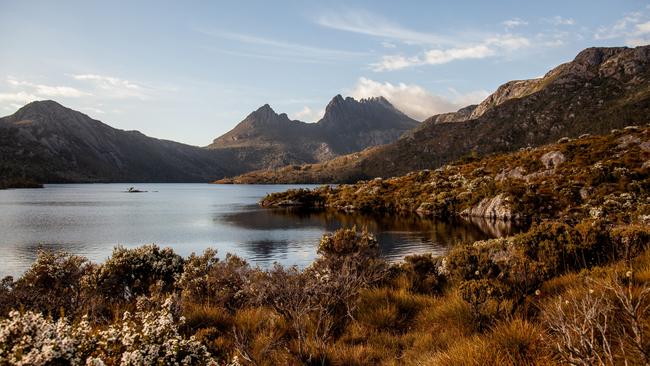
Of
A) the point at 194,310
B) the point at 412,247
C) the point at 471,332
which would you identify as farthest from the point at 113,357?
the point at 412,247

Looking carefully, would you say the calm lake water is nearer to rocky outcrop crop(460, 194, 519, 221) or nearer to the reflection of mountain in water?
the reflection of mountain in water

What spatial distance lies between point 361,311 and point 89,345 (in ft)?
24.2

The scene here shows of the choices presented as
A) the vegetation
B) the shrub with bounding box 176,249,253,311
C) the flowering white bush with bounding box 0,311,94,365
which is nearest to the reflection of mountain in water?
the vegetation

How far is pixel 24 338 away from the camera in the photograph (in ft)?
17.8

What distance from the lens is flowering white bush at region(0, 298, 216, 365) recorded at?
204 inches

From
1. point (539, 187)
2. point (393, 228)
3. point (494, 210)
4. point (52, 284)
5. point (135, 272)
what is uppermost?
point (539, 187)

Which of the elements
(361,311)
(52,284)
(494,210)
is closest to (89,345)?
(361,311)

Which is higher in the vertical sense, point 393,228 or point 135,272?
point 135,272

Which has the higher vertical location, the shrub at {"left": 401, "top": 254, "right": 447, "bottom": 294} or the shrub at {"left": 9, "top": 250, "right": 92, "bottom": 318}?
the shrub at {"left": 9, "top": 250, "right": 92, "bottom": 318}

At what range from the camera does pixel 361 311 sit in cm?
1177

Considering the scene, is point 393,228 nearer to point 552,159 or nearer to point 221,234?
point 221,234

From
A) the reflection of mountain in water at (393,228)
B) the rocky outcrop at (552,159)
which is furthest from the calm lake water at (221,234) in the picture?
the rocky outcrop at (552,159)

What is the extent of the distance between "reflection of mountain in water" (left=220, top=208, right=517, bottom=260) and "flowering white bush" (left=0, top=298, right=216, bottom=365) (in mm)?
28546

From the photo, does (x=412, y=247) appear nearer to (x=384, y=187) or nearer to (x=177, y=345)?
(x=177, y=345)
